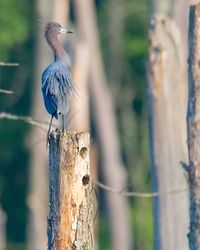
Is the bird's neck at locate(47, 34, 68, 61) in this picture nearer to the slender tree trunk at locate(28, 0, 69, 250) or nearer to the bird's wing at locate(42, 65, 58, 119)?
the bird's wing at locate(42, 65, 58, 119)

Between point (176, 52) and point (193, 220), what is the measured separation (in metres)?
5.11

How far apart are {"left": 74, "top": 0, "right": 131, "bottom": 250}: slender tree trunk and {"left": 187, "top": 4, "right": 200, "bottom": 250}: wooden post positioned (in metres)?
19.0

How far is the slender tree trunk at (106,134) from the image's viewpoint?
33.6 meters

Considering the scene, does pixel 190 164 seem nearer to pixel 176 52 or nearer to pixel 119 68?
pixel 176 52

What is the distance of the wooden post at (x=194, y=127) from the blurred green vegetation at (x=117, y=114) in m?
22.2

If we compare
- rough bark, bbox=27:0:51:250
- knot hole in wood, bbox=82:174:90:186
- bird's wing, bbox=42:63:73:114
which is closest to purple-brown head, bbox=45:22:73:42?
bird's wing, bbox=42:63:73:114

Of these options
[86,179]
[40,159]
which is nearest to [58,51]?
[86,179]

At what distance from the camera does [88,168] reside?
12.0 m

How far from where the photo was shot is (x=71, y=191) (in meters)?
12.0

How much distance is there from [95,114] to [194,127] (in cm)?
2159

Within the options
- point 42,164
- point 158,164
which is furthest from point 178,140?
point 42,164

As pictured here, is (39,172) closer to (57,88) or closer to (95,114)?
(95,114)

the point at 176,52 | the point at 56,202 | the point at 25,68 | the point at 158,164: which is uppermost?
the point at 25,68

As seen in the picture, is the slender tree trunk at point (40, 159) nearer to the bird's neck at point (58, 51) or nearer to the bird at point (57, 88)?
the bird's neck at point (58, 51)
